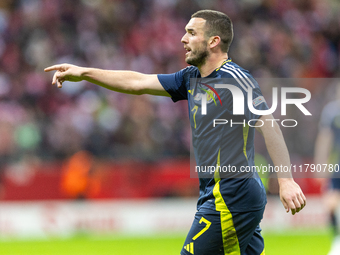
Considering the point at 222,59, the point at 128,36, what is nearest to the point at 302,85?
the point at 128,36

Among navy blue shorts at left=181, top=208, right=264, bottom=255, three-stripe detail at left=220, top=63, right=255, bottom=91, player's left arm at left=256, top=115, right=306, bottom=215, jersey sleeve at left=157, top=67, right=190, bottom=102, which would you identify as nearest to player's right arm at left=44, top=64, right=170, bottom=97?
jersey sleeve at left=157, top=67, right=190, bottom=102

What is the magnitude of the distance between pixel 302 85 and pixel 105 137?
5.97 m

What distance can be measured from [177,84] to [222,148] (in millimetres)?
749

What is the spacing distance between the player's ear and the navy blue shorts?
131 centimetres

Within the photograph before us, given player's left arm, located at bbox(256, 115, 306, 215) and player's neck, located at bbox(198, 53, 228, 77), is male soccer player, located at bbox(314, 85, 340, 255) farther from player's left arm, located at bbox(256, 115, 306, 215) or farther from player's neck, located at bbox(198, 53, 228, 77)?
player's left arm, located at bbox(256, 115, 306, 215)

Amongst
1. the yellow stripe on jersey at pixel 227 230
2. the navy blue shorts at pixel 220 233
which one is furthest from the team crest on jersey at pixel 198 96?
the navy blue shorts at pixel 220 233

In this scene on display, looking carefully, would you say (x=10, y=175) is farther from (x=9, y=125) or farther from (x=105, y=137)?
(x=105, y=137)

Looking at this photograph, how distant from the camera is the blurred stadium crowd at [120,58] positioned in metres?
11.8

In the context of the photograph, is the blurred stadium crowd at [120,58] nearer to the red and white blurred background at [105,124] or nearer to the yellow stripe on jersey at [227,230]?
the red and white blurred background at [105,124]

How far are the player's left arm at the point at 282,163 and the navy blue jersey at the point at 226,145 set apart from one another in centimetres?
15

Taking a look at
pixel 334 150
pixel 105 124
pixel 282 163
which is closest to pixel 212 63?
pixel 282 163

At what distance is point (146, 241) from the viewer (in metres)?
10.4

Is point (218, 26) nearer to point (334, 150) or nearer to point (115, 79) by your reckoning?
point (115, 79)

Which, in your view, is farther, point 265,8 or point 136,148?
point 265,8
